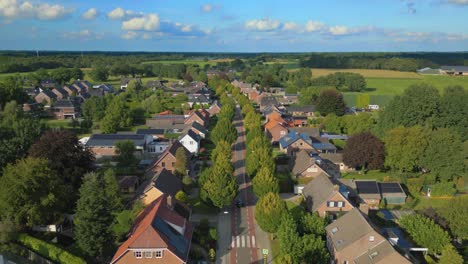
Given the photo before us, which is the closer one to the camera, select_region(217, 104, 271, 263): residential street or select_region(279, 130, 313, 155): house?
select_region(217, 104, 271, 263): residential street

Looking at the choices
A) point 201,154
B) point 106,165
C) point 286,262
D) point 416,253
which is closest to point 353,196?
point 416,253

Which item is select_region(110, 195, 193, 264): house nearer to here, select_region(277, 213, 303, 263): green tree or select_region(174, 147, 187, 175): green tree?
select_region(277, 213, 303, 263): green tree

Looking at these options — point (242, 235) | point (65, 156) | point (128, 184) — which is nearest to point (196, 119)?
point (128, 184)

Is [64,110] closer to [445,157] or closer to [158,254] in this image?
[158,254]

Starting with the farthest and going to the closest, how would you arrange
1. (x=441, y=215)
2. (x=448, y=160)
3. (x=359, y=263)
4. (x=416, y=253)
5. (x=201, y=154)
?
(x=201, y=154)
(x=448, y=160)
(x=441, y=215)
(x=416, y=253)
(x=359, y=263)

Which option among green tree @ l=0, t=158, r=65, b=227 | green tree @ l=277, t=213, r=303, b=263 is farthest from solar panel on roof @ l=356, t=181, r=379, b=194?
green tree @ l=0, t=158, r=65, b=227

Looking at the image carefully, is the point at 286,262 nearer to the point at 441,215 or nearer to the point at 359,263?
the point at 359,263
